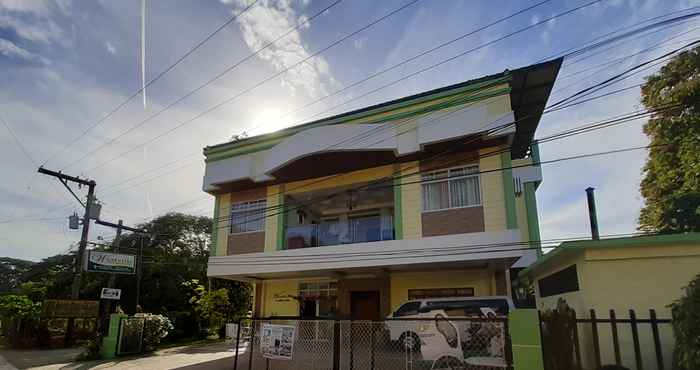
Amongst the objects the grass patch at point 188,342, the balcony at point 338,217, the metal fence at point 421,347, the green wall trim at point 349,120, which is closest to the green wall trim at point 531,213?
the balcony at point 338,217

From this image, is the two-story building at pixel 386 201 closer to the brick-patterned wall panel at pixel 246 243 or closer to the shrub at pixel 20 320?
the brick-patterned wall panel at pixel 246 243

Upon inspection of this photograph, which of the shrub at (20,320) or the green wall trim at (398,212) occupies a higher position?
the green wall trim at (398,212)

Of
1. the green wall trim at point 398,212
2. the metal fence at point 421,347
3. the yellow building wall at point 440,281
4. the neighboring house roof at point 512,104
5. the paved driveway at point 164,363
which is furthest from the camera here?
the yellow building wall at point 440,281

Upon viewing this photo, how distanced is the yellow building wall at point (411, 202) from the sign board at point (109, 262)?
1259 centimetres

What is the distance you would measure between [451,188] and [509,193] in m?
1.83

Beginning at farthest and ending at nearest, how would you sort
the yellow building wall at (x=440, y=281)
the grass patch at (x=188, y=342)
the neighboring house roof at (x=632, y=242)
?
the grass patch at (x=188, y=342), the yellow building wall at (x=440, y=281), the neighboring house roof at (x=632, y=242)


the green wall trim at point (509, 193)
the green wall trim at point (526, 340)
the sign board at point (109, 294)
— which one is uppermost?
the green wall trim at point (509, 193)

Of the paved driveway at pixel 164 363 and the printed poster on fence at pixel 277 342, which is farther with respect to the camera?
the paved driveway at pixel 164 363

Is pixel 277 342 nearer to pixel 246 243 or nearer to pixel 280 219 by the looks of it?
pixel 280 219

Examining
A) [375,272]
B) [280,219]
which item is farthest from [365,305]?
[280,219]

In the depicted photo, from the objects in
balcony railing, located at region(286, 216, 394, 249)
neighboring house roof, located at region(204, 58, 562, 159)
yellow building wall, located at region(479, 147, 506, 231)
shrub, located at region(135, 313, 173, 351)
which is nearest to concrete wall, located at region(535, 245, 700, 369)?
yellow building wall, located at region(479, 147, 506, 231)

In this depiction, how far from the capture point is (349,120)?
16.3 meters

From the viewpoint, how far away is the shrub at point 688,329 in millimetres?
5172

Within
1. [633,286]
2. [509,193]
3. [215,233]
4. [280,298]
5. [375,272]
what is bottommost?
[280,298]
